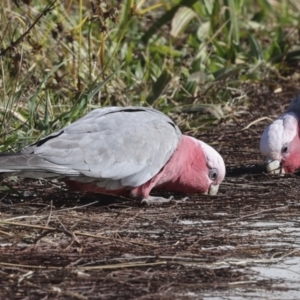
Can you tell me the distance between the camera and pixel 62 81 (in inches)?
246

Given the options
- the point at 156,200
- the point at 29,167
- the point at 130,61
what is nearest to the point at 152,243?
the point at 29,167

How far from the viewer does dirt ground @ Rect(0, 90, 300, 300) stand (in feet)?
10.6

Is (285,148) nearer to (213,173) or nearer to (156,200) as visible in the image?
(213,173)

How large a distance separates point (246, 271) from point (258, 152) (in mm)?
2406

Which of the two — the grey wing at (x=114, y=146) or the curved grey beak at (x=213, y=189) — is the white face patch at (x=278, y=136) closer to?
the curved grey beak at (x=213, y=189)

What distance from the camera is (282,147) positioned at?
5277 millimetres

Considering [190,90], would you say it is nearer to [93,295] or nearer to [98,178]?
[98,178]

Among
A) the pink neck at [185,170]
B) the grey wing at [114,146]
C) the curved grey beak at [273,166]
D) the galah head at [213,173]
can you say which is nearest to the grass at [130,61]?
the grey wing at [114,146]

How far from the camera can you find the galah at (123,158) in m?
4.32

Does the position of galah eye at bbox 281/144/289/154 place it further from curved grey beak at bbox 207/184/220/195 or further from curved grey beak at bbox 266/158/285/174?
curved grey beak at bbox 207/184/220/195

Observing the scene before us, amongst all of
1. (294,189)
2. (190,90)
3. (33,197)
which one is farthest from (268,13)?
(33,197)

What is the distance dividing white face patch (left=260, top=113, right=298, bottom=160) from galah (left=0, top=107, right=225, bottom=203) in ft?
1.66

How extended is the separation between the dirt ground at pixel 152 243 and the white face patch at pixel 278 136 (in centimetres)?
14

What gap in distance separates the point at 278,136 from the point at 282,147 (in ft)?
0.22
